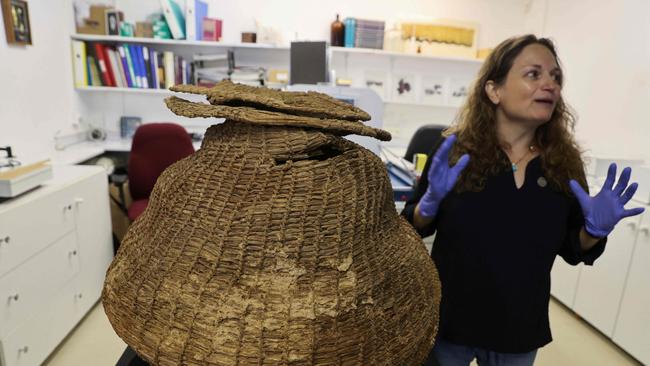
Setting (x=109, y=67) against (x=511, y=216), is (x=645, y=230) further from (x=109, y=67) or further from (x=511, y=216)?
(x=109, y=67)

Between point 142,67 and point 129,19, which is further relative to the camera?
point 129,19

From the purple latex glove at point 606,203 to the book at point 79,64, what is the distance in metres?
3.77

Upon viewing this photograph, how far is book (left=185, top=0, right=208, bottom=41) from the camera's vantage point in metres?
3.49

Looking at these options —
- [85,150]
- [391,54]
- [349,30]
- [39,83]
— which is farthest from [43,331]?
[391,54]

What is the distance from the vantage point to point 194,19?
3535 mm

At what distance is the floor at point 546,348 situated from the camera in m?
2.17

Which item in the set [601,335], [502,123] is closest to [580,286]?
[601,335]

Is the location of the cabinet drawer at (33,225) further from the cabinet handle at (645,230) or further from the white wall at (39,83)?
the cabinet handle at (645,230)

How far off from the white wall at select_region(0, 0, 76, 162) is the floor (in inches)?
50.4

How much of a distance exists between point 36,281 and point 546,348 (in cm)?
287

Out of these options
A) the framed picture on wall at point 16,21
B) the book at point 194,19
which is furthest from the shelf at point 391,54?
the framed picture on wall at point 16,21

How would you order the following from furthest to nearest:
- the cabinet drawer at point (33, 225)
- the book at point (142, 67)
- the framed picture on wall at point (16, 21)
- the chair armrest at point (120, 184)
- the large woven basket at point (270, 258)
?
the book at point (142, 67)
the chair armrest at point (120, 184)
the framed picture on wall at point (16, 21)
the cabinet drawer at point (33, 225)
the large woven basket at point (270, 258)

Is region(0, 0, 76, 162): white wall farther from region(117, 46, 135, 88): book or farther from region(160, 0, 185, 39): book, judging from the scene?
region(160, 0, 185, 39): book

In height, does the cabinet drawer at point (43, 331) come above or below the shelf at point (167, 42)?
below
